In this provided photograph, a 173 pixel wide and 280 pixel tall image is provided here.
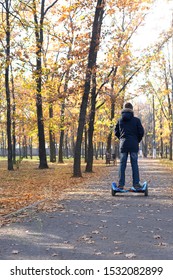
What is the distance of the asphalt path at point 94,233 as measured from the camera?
5.11 meters

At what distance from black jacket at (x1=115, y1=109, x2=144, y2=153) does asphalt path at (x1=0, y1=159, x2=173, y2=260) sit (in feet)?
4.71

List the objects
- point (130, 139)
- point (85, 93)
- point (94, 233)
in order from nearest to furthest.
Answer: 1. point (94, 233)
2. point (130, 139)
3. point (85, 93)

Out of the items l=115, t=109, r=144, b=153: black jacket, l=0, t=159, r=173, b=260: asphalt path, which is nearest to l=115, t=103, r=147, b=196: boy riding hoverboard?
l=115, t=109, r=144, b=153: black jacket

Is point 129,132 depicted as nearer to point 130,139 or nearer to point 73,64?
point 130,139

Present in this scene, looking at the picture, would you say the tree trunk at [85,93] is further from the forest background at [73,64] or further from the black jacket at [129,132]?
the black jacket at [129,132]

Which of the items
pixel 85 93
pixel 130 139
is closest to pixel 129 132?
pixel 130 139

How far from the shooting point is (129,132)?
410 inches

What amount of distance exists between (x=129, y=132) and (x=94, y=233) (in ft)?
14.7

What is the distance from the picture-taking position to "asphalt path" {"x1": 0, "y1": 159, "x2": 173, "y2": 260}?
511 cm

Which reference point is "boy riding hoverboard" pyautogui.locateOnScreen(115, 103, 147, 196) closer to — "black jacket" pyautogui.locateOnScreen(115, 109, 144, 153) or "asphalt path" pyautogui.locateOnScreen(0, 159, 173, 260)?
"black jacket" pyautogui.locateOnScreen(115, 109, 144, 153)

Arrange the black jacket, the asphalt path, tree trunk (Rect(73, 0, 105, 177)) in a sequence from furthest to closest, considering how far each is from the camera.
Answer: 1. tree trunk (Rect(73, 0, 105, 177))
2. the black jacket
3. the asphalt path

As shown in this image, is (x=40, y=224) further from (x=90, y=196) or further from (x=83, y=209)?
(x=90, y=196)

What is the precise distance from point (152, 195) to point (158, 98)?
42768 millimetres

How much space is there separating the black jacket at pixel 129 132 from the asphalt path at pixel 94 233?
144 centimetres
